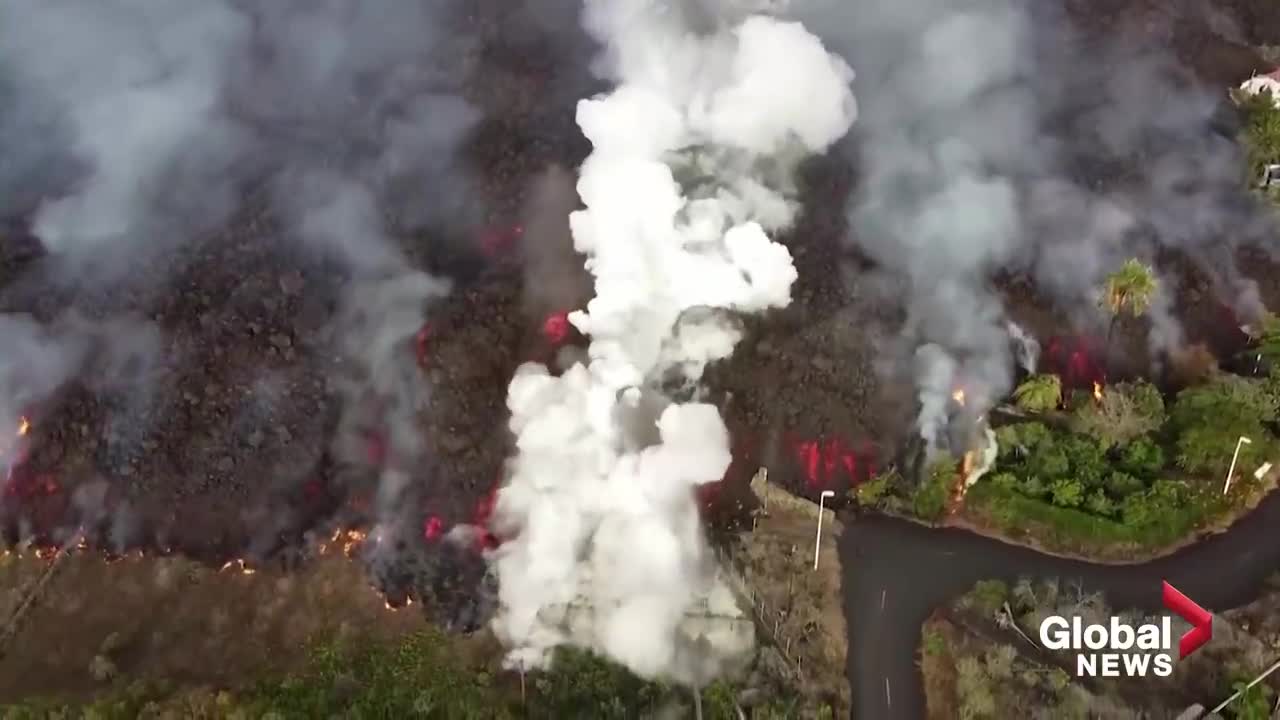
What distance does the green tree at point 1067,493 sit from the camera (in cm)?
4147

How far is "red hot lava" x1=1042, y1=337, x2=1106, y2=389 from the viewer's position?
45.7 meters

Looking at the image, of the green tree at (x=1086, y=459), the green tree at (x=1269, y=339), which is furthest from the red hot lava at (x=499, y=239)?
the green tree at (x=1269, y=339)

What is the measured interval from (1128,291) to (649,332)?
17.9 meters

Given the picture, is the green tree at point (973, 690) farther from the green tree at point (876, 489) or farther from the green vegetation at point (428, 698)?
the green tree at point (876, 489)

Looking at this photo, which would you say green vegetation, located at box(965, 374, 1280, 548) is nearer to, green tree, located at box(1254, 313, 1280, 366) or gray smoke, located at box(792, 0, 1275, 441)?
green tree, located at box(1254, 313, 1280, 366)

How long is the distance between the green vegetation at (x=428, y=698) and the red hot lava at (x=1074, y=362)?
1755 cm

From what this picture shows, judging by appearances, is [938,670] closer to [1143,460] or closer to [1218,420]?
[1143,460]

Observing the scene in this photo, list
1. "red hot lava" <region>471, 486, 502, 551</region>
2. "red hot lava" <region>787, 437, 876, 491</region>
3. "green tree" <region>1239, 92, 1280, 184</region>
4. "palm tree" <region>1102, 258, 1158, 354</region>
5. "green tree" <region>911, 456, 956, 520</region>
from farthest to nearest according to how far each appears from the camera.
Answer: "green tree" <region>1239, 92, 1280, 184</region> < "palm tree" <region>1102, 258, 1158, 354</region> < "red hot lava" <region>787, 437, 876, 491</region> < "green tree" <region>911, 456, 956, 520</region> < "red hot lava" <region>471, 486, 502, 551</region>

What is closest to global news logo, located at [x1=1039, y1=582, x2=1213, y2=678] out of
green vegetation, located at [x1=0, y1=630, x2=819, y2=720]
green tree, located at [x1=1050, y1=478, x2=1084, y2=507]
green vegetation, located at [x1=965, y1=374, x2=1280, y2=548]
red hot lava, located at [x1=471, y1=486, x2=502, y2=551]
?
green vegetation, located at [x1=965, y1=374, x2=1280, y2=548]

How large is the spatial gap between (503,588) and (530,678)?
11.0ft

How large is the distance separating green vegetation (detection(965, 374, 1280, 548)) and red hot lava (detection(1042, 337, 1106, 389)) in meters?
1.44

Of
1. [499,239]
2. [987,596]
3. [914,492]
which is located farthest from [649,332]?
[987,596]

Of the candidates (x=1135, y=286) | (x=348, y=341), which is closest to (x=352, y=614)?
(x=348, y=341)

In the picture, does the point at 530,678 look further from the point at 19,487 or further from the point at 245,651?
the point at 19,487
